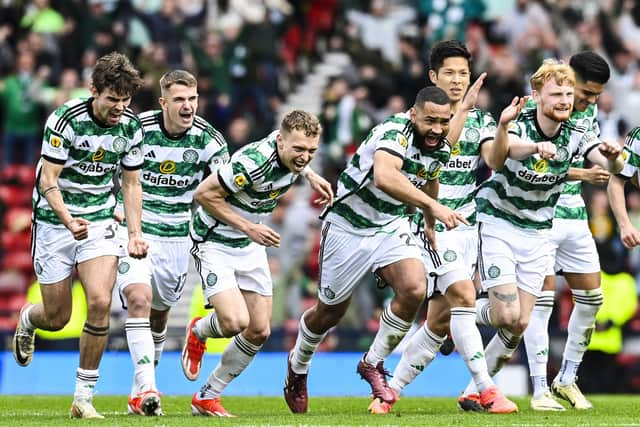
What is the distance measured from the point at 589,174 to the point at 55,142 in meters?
4.34

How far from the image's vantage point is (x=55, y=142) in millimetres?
11188

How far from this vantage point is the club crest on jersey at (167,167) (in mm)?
12391

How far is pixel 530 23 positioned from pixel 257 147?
12.0 m

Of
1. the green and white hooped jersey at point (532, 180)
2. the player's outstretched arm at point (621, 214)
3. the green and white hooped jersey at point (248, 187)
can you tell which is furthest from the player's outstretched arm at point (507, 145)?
the green and white hooped jersey at point (248, 187)

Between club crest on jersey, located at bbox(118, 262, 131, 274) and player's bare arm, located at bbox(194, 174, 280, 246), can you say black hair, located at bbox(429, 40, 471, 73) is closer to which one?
player's bare arm, located at bbox(194, 174, 280, 246)

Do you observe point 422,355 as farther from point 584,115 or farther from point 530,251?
point 584,115

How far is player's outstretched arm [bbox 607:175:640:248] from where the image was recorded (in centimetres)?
1219

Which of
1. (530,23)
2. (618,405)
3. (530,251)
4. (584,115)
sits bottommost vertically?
(618,405)

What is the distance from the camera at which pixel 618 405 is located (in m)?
13.3

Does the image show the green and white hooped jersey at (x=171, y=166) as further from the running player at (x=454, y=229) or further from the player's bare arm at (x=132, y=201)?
the running player at (x=454, y=229)

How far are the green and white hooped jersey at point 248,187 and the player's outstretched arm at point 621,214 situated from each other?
276 centimetres

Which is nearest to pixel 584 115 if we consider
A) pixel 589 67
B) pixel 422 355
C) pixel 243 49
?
pixel 589 67

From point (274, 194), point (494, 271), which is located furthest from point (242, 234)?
point (494, 271)

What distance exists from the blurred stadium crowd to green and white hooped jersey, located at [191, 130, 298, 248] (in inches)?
250
